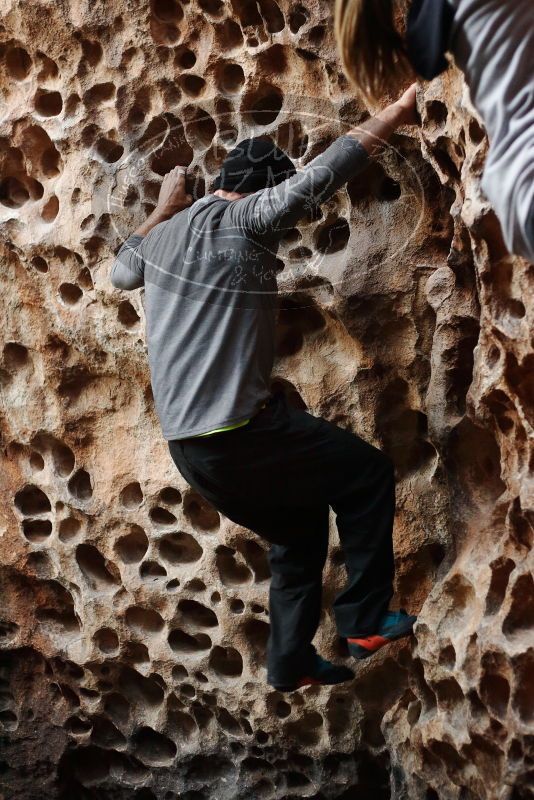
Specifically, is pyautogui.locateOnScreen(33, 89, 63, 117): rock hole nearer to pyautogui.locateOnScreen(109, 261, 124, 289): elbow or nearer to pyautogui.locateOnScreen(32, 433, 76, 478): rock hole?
pyautogui.locateOnScreen(109, 261, 124, 289): elbow

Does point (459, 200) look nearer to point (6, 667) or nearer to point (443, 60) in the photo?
point (443, 60)

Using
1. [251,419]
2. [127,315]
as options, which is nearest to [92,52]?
[127,315]

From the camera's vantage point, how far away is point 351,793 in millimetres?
3121

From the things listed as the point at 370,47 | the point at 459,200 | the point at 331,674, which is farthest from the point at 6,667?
the point at 370,47

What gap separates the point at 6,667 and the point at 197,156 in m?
1.83

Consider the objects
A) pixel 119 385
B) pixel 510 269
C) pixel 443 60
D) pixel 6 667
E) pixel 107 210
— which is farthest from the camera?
pixel 6 667

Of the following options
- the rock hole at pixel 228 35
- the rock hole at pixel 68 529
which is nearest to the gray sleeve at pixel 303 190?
the rock hole at pixel 228 35

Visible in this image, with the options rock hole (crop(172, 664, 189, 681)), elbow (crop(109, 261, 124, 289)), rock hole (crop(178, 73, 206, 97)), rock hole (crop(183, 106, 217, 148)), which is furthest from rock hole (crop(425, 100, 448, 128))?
rock hole (crop(172, 664, 189, 681))

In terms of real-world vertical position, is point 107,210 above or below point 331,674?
above

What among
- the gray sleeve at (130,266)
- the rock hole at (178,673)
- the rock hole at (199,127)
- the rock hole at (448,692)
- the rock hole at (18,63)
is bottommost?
the rock hole at (178,673)

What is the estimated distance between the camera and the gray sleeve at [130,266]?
2.62m

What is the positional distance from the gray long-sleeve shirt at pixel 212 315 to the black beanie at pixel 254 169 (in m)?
0.06

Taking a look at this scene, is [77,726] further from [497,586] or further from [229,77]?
[229,77]

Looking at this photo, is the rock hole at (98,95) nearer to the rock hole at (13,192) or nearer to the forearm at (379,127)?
the rock hole at (13,192)
